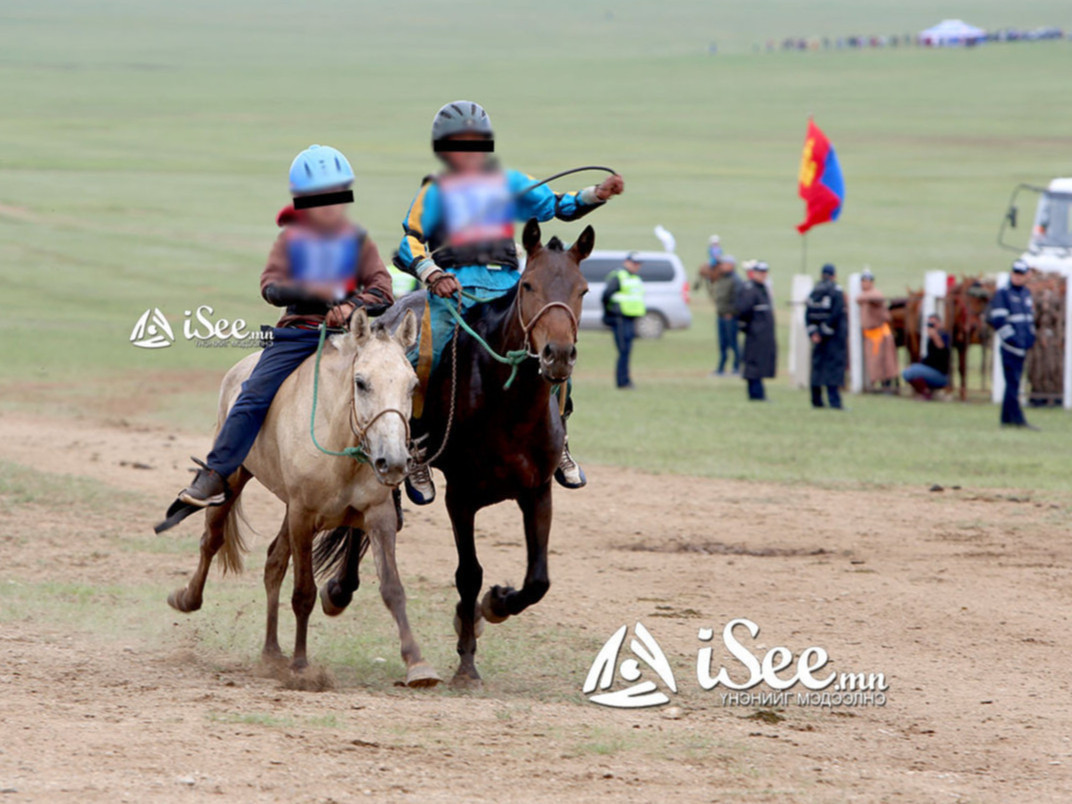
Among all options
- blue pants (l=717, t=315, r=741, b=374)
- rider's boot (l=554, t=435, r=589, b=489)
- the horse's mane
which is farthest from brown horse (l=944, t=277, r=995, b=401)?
the horse's mane

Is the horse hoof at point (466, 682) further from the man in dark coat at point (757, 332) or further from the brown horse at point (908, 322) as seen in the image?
the brown horse at point (908, 322)

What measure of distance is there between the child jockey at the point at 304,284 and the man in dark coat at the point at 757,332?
14.9 meters

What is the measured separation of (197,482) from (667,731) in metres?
2.86

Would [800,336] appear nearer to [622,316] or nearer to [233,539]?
[622,316]

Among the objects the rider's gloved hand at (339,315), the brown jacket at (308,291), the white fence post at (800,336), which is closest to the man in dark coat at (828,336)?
the white fence post at (800,336)

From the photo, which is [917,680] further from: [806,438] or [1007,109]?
[1007,109]

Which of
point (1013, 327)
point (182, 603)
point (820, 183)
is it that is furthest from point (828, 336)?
point (182, 603)

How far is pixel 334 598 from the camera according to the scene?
831 centimetres

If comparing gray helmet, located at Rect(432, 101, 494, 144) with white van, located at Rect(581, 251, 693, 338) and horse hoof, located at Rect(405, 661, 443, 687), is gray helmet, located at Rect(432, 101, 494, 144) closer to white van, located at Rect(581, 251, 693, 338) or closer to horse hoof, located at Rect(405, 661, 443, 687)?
horse hoof, located at Rect(405, 661, 443, 687)

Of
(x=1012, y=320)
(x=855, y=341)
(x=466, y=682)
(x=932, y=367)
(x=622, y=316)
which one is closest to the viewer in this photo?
(x=466, y=682)

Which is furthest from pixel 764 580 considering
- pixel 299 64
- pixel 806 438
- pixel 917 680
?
pixel 299 64

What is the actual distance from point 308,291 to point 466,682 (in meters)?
2.22

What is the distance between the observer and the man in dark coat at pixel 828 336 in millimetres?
21078

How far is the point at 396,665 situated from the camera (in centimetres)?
800
